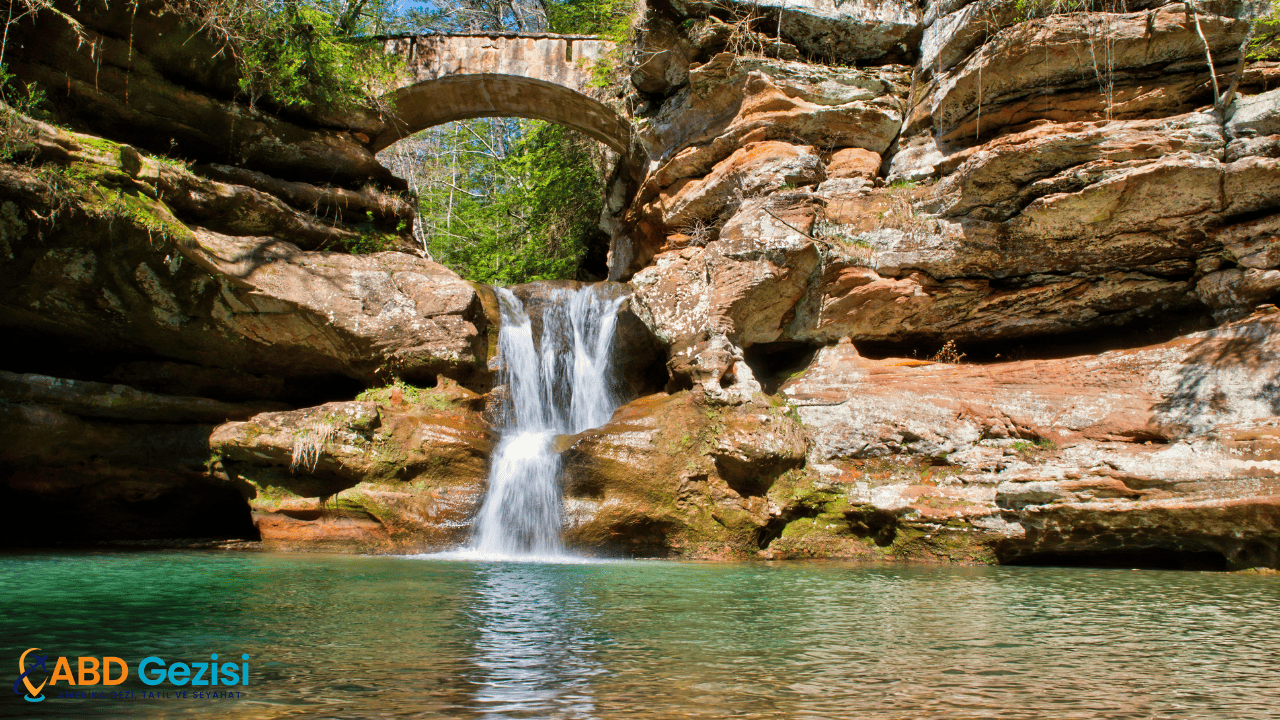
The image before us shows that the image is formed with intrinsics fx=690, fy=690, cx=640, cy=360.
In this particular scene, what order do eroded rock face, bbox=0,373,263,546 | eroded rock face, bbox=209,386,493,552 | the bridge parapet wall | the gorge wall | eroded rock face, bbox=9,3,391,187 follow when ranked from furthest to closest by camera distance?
1. the bridge parapet wall
2. eroded rock face, bbox=9,3,391,187
3. eroded rock face, bbox=0,373,263,546
4. eroded rock face, bbox=209,386,493,552
5. the gorge wall

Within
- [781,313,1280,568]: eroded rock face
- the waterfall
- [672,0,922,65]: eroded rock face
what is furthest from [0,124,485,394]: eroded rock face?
[672,0,922,65]: eroded rock face

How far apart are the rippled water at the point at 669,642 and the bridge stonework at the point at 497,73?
943 centimetres

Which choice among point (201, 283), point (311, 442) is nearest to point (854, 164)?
point (311, 442)

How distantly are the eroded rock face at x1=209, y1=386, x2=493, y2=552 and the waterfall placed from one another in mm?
362

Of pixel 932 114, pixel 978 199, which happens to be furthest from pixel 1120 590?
pixel 932 114

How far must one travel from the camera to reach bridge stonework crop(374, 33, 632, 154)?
38.4ft

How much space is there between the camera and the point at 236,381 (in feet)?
31.8

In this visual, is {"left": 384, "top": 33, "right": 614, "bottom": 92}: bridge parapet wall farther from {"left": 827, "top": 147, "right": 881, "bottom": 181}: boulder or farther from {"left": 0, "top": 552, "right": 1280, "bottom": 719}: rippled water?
{"left": 0, "top": 552, "right": 1280, "bottom": 719}: rippled water

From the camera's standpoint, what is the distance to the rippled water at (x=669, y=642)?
1.83 m

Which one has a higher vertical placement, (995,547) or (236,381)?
(236,381)

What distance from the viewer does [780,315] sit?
362 inches

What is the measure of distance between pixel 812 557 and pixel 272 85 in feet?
31.9

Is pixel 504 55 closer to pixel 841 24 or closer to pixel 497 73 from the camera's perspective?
pixel 497 73

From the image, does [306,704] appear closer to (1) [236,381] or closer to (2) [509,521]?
(2) [509,521]
